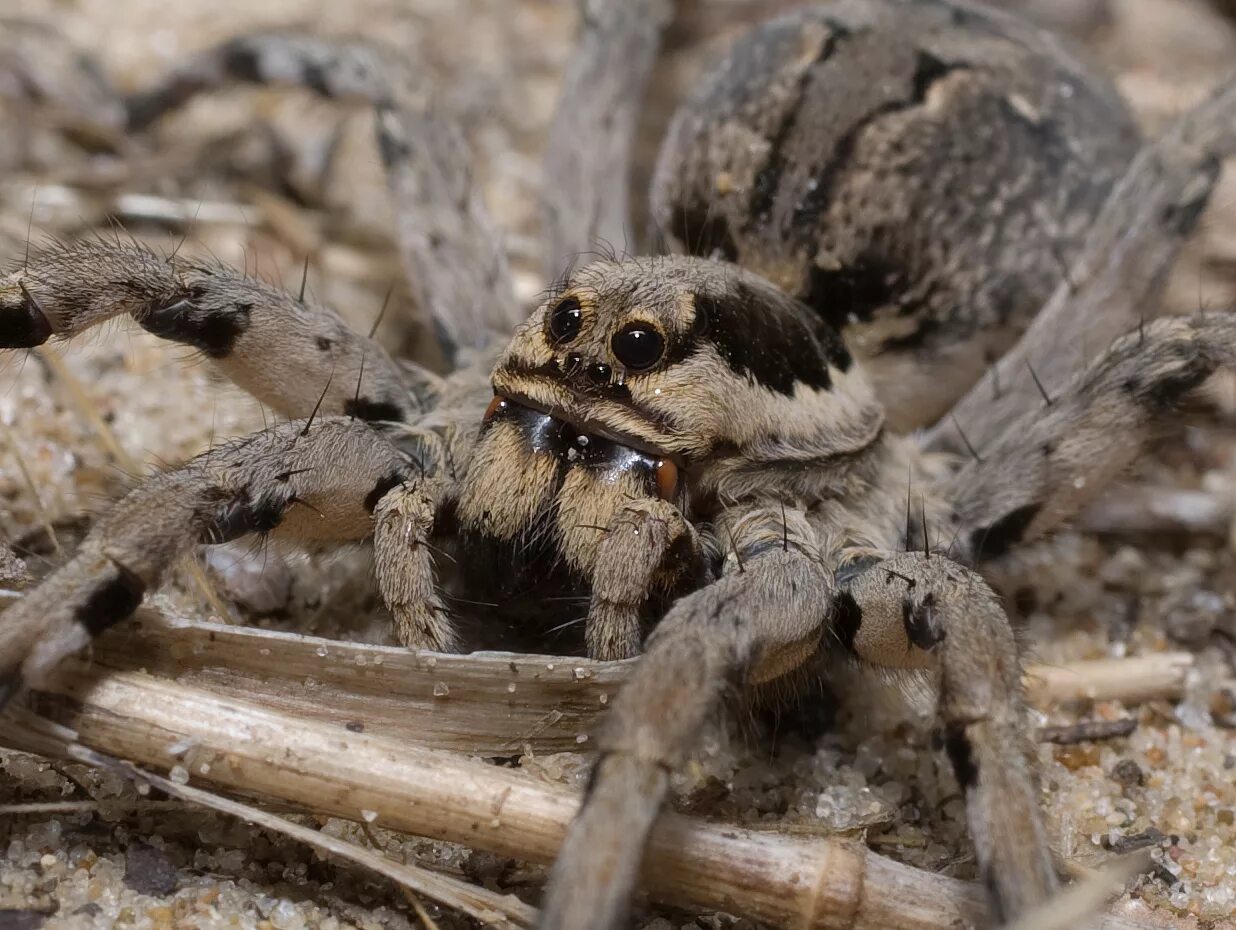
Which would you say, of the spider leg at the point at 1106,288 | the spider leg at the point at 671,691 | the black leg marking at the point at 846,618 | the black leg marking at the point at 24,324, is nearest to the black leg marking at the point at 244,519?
the black leg marking at the point at 24,324

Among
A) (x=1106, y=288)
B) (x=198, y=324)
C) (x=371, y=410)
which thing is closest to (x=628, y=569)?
(x=371, y=410)

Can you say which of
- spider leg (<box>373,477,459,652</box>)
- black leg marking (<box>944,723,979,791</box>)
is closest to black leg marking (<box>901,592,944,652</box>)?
black leg marking (<box>944,723,979,791</box>)

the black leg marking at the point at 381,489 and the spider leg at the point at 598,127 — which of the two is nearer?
the black leg marking at the point at 381,489

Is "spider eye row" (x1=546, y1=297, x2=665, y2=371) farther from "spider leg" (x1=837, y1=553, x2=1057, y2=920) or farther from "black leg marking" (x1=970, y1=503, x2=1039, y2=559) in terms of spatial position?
"black leg marking" (x1=970, y1=503, x2=1039, y2=559)

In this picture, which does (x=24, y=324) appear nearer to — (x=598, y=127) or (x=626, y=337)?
(x=626, y=337)

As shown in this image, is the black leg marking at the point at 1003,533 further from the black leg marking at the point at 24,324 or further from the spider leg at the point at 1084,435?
the black leg marking at the point at 24,324

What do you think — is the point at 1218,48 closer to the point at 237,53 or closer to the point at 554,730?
the point at 237,53
